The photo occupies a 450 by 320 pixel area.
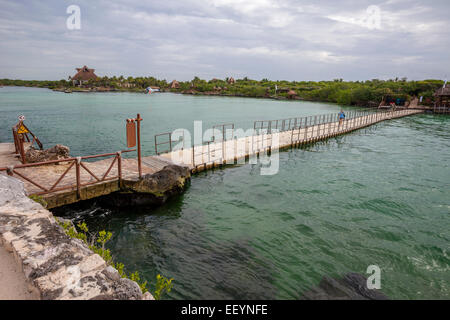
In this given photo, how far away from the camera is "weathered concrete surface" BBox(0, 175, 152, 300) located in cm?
342

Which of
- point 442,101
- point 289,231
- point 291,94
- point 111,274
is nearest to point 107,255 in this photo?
point 111,274

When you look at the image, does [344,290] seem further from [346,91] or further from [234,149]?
[346,91]

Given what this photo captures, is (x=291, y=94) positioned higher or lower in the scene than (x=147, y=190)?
higher

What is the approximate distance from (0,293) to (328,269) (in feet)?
28.0

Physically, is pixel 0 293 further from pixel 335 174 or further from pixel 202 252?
pixel 335 174

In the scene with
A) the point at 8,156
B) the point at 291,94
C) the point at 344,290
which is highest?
the point at 291,94

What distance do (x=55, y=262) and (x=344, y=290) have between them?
24.6 ft

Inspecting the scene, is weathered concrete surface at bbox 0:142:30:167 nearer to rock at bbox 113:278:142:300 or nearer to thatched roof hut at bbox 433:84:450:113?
rock at bbox 113:278:142:300

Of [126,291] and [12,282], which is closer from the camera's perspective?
[126,291]

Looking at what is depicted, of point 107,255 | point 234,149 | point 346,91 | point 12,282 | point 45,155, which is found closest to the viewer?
point 12,282

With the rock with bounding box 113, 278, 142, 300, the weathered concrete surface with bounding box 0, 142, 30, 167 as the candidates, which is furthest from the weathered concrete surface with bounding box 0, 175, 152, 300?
the weathered concrete surface with bounding box 0, 142, 30, 167

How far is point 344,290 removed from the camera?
7.64 metres

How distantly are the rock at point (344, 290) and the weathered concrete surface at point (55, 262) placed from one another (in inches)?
225
